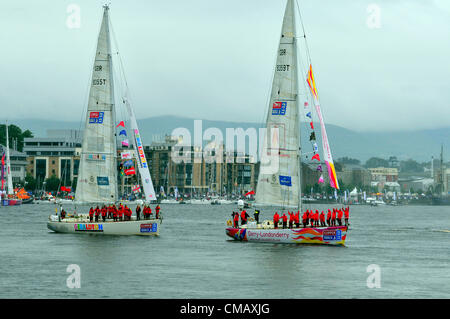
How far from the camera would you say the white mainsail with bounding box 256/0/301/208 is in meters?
64.0

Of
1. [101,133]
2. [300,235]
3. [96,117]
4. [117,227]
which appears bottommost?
[300,235]

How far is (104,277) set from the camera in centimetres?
4750

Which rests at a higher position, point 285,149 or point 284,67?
point 284,67

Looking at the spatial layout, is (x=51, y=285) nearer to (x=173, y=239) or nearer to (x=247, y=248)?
(x=247, y=248)

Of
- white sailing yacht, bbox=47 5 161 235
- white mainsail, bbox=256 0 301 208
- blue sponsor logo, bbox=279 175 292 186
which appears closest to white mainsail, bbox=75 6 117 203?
white sailing yacht, bbox=47 5 161 235

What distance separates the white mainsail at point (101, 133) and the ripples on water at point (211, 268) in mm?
4454

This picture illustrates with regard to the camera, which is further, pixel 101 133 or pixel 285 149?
pixel 101 133

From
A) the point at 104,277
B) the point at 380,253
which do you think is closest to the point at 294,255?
the point at 380,253

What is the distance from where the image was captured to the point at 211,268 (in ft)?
170

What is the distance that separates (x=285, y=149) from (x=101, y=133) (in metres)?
18.3

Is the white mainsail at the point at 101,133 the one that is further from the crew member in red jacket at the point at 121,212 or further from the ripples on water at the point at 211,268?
the ripples on water at the point at 211,268

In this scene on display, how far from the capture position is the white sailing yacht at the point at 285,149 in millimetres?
63688

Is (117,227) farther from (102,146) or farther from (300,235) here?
(300,235)

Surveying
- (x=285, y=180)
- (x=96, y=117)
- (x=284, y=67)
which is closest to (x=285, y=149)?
(x=285, y=180)
